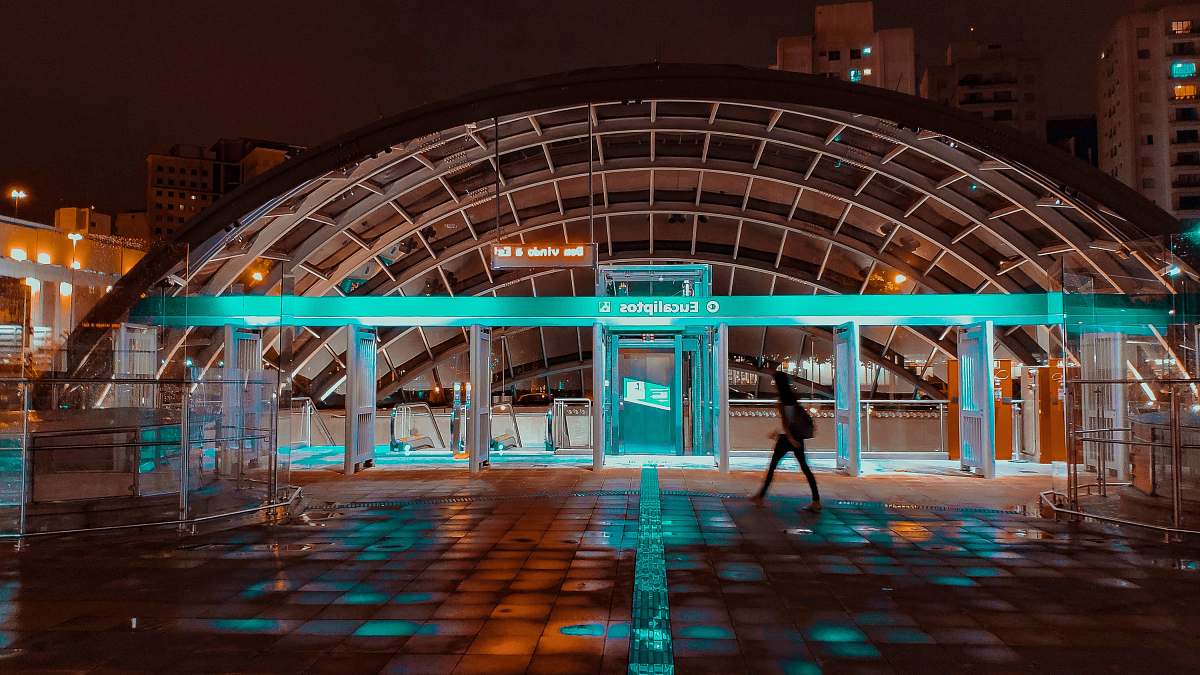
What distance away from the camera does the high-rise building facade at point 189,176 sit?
5022 inches

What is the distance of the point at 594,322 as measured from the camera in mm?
15898

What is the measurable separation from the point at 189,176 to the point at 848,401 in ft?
453

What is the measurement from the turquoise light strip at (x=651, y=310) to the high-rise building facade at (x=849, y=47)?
7140cm

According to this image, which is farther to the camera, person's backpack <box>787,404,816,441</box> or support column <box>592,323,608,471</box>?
support column <box>592,323,608,471</box>

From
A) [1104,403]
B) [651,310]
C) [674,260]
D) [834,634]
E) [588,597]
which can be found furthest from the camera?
[674,260]

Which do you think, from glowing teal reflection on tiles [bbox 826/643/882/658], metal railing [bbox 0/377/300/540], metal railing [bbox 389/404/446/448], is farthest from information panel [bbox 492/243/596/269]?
glowing teal reflection on tiles [bbox 826/643/882/658]

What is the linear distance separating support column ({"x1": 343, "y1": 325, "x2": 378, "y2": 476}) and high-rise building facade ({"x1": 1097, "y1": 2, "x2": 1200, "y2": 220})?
85.6 m

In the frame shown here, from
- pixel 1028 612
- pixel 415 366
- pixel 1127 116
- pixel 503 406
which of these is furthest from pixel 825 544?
pixel 1127 116

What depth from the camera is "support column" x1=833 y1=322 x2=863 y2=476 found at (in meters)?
15.0

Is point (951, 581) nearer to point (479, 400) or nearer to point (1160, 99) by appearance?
point (479, 400)

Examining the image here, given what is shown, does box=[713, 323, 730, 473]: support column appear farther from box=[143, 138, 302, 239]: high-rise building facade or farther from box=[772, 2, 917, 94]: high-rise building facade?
box=[143, 138, 302, 239]: high-rise building facade

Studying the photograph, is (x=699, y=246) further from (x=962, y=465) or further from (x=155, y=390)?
(x=155, y=390)

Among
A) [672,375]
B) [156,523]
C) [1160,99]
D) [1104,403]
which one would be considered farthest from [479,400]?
[1160,99]

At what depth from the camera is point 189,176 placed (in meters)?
131
